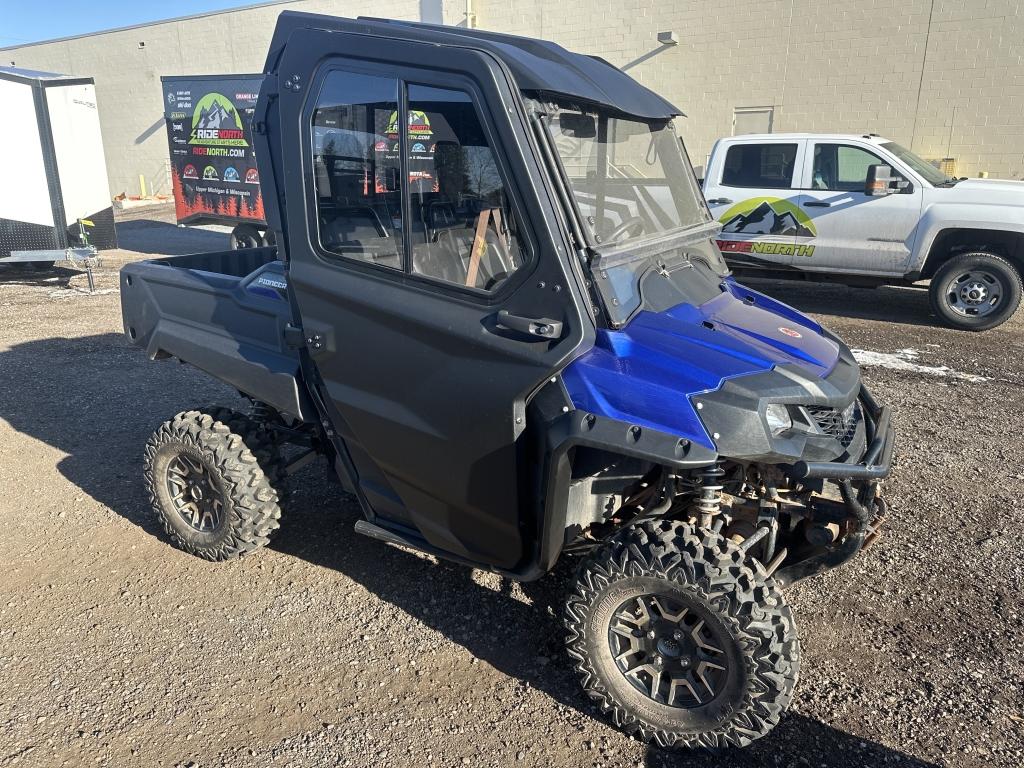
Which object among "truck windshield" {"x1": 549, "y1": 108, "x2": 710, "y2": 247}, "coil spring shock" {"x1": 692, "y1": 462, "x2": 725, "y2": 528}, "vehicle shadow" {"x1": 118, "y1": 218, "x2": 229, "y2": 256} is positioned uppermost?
"truck windshield" {"x1": 549, "y1": 108, "x2": 710, "y2": 247}

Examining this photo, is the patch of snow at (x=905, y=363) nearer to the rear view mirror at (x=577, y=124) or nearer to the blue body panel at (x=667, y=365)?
the blue body panel at (x=667, y=365)

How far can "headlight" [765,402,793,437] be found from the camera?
8.52 ft

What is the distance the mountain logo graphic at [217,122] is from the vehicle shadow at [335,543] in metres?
7.21

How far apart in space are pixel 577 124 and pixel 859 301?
861 cm

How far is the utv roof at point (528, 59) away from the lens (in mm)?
2666

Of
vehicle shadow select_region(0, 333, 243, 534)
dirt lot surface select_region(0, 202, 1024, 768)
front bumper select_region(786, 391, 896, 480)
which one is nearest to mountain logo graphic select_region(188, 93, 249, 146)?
vehicle shadow select_region(0, 333, 243, 534)

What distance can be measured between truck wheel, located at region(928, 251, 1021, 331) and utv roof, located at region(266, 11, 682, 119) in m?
6.80

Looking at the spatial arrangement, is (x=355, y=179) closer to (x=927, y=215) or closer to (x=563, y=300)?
(x=563, y=300)

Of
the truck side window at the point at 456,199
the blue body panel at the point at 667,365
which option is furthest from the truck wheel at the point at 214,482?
the blue body panel at the point at 667,365

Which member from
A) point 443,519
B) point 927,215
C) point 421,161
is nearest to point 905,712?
point 443,519

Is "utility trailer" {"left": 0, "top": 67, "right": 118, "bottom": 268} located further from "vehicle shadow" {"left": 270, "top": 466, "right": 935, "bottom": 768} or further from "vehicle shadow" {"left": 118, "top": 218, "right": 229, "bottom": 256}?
"vehicle shadow" {"left": 270, "top": 466, "right": 935, "bottom": 768}

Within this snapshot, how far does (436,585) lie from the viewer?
12.2 feet

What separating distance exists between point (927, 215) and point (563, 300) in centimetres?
765

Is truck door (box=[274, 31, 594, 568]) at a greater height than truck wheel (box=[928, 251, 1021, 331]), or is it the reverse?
truck door (box=[274, 31, 594, 568])
